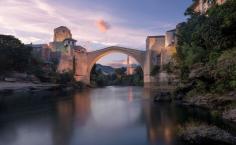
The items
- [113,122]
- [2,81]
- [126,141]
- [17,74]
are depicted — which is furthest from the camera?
[17,74]

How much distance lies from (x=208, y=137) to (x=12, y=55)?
51.6 metres

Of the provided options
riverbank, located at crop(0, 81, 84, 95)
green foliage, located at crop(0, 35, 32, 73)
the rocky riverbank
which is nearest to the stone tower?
green foliage, located at crop(0, 35, 32, 73)

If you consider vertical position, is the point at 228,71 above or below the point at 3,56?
below

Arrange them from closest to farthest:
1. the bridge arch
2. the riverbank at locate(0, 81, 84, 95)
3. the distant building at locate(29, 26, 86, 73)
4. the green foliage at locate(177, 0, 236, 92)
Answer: the green foliage at locate(177, 0, 236, 92)
the riverbank at locate(0, 81, 84, 95)
the distant building at locate(29, 26, 86, 73)
the bridge arch

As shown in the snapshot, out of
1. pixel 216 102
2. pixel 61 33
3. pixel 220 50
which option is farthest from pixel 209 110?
pixel 61 33

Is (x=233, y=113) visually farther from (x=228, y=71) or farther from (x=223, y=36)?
(x=223, y=36)

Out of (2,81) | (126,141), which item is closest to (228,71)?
(126,141)

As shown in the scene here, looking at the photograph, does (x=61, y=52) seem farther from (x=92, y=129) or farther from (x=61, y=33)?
(x=92, y=129)

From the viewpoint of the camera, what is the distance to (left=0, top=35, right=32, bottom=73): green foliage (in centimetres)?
5394

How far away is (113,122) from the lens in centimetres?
1866

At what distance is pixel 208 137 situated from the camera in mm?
11531

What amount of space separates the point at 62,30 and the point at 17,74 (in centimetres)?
5165

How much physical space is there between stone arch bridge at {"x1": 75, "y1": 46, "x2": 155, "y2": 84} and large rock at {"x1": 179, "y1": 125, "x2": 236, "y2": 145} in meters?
78.7

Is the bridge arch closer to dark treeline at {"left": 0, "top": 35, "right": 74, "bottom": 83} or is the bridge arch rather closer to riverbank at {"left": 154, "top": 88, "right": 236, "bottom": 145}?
dark treeline at {"left": 0, "top": 35, "right": 74, "bottom": 83}
